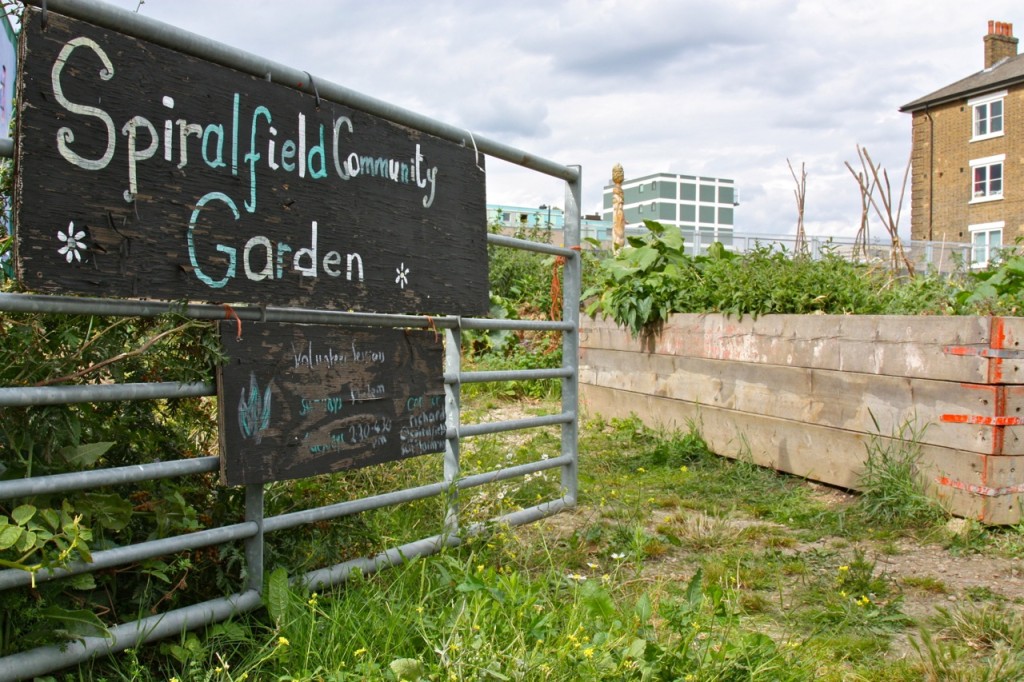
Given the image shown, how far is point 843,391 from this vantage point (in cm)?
469

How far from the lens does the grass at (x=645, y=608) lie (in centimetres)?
220

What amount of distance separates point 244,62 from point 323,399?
102 centimetres

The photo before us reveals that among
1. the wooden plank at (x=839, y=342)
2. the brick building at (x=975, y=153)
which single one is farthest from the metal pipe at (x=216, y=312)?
the brick building at (x=975, y=153)

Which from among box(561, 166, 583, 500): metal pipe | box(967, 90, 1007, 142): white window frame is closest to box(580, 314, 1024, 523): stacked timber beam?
box(561, 166, 583, 500): metal pipe

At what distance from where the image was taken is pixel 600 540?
3.68 m

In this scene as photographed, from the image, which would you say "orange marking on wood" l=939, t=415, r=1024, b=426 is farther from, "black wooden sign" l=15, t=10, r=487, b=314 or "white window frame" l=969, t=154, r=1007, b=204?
"white window frame" l=969, t=154, r=1007, b=204

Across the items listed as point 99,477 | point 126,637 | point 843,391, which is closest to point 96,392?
point 99,477

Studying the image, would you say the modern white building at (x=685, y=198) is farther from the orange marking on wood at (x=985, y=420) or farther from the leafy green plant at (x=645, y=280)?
the orange marking on wood at (x=985, y=420)

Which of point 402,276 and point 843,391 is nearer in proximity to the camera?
point 402,276

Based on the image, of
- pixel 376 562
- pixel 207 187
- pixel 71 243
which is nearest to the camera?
pixel 71 243

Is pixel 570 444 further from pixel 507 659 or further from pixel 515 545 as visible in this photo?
pixel 507 659

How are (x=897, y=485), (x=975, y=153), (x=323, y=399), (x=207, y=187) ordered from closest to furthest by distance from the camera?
1. (x=207, y=187)
2. (x=323, y=399)
3. (x=897, y=485)
4. (x=975, y=153)

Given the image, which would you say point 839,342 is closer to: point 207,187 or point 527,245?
point 527,245

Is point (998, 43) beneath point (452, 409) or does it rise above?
above
